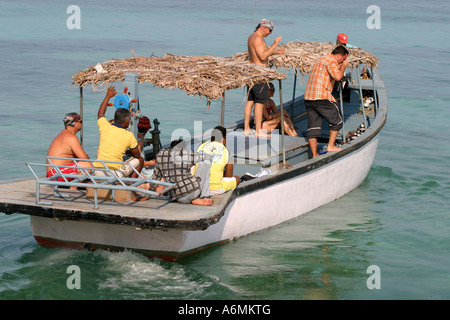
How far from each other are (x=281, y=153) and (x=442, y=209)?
3.58m

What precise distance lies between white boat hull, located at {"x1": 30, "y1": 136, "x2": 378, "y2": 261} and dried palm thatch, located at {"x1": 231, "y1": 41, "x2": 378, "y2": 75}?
5.78ft

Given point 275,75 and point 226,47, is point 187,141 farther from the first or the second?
point 226,47

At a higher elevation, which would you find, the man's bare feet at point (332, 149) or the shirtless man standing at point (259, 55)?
the shirtless man standing at point (259, 55)

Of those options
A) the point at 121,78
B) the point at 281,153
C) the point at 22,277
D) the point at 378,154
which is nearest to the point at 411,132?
the point at 378,154

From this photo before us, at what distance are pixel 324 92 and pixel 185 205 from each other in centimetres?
400

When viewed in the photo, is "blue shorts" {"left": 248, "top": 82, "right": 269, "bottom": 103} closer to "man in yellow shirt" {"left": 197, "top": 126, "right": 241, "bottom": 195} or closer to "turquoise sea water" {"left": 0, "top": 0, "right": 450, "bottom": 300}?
"turquoise sea water" {"left": 0, "top": 0, "right": 450, "bottom": 300}

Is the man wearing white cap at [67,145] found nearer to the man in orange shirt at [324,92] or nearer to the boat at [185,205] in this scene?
the boat at [185,205]

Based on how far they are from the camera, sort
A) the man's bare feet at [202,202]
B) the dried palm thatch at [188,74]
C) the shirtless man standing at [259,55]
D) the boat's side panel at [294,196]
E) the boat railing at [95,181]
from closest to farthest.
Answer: the boat railing at [95,181], the man's bare feet at [202,202], the dried palm thatch at [188,74], the boat's side panel at [294,196], the shirtless man standing at [259,55]

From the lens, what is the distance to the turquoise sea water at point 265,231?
9258mm

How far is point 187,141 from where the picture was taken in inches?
503

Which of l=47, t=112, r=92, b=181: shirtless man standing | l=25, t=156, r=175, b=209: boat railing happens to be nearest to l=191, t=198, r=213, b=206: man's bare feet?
l=25, t=156, r=175, b=209: boat railing

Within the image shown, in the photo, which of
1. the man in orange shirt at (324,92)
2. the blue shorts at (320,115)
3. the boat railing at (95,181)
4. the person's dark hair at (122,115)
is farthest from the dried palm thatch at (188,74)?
the blue shorts at (320,115)

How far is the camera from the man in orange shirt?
11633 millimetres

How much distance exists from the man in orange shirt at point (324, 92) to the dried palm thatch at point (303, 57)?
23 centimetres
